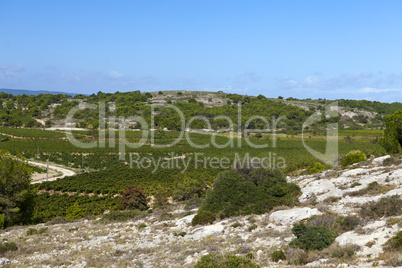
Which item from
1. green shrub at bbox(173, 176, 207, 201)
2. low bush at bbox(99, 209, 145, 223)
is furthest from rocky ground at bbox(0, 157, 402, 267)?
green shrub at bbox(173, 176, 207, 201)

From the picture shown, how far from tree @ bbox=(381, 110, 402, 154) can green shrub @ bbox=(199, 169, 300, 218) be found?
70.2 ft

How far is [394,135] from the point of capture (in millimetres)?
38094

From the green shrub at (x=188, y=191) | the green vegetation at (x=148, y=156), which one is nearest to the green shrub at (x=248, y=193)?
the green vegetation at (x=148, y=156)

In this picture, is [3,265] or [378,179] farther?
[378,179]

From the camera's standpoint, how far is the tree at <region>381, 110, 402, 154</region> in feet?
122

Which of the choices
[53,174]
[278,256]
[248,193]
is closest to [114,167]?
[53,174]

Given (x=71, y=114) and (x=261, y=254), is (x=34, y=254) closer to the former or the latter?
(x=261, y=254)

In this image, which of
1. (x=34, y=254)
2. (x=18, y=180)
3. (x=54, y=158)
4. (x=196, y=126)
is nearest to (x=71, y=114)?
(x=196, y=126)

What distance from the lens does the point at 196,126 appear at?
155625 mm

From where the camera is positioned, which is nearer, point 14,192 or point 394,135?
point 14,192

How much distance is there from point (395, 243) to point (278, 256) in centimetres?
353

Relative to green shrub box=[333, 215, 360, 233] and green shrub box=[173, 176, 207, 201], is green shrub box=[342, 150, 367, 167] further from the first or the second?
green shrub box=[333, 215, 360, 233]

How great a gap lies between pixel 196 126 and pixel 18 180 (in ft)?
420

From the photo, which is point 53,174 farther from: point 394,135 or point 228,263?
point 228,263
